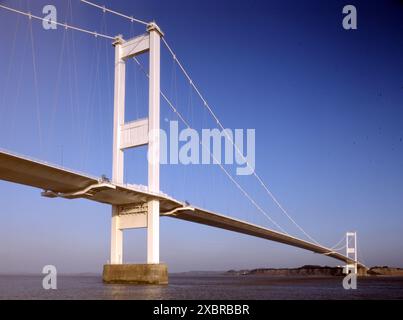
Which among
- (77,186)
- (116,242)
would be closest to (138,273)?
(116,242)

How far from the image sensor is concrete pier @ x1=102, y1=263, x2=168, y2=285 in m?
33.3

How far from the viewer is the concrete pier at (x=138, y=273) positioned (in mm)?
33312

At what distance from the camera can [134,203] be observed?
3512 centimetres

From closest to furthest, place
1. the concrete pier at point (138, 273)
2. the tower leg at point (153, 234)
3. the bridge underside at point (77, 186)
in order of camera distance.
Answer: the bridge underside at point (77, 186) → the concrete pier at point (138, 273) → the tower leg at point (153, 234)

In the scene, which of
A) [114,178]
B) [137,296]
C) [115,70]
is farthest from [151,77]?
[137,296]

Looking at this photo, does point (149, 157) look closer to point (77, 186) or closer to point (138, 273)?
point (77, 186)

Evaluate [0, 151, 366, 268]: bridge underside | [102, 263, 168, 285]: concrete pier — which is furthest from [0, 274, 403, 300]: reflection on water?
[0, 151, 366, 268]: bridge underside

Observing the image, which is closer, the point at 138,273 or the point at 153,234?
the point at 153,234

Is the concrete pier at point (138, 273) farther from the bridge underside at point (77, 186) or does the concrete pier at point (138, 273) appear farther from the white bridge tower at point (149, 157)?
the bridge underside at point (77, 186)

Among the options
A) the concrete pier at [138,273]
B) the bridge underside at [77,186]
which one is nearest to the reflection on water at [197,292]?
the concrete pier at [138,273]

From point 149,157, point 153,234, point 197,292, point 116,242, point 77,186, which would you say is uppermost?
point 149,157

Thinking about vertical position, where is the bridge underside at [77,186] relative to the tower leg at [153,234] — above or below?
above

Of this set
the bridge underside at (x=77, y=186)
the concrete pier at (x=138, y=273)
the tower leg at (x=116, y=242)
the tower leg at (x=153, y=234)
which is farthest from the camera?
the tower leg at (x=116, y=242)

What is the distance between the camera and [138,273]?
33844 millimetres
